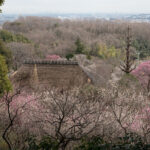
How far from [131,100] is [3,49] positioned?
13785 millimetres

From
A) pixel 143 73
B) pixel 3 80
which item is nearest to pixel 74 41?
pixel 143 73

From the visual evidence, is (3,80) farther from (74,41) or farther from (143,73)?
(74,41)

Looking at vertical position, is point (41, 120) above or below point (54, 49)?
above

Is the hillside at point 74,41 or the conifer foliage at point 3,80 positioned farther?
the hillside at point 74,41

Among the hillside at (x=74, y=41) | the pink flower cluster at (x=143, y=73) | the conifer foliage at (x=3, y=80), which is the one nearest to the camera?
the conifer foliage at (x=3, y=80)

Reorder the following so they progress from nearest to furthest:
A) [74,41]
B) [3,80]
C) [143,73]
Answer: [3,80]
[143,73]
[74,41]

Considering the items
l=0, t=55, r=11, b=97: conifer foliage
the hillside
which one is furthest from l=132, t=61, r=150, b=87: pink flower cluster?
the hillside

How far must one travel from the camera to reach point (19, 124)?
6266 mm

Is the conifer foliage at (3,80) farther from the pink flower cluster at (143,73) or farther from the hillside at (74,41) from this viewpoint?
the hillside at (74,41)

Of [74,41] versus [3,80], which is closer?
[3,80]

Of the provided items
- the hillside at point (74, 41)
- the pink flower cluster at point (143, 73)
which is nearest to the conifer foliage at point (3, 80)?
the pink flower cluster at point (143, 73)

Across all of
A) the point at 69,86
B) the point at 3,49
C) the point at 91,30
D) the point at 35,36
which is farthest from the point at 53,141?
the point at 91,30

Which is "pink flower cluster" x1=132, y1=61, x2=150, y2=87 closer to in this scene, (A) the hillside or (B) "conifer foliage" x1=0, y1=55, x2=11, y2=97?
(B) "conifer foliage" x1=0, y1=55, x2=11, y2=97

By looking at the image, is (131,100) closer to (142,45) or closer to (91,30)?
(142,45)
